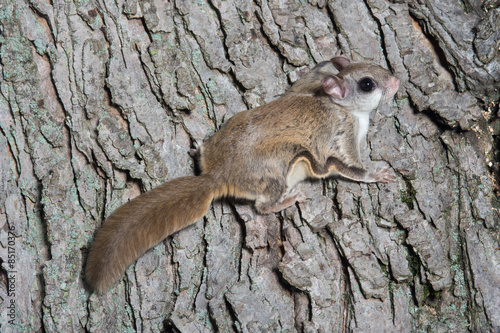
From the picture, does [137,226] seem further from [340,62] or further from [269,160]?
[340,62]

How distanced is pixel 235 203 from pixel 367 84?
1037mm

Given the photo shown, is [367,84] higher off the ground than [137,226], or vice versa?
[367,84]

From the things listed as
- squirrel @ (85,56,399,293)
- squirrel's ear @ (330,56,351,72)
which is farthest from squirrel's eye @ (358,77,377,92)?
squirrel's ear @ (330,56,351,72)

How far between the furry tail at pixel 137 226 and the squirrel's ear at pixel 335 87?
0.94 meters

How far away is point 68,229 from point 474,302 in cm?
224

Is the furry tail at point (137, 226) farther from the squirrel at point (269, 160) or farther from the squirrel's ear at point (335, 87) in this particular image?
the squirrel's ear at point (335, 87)

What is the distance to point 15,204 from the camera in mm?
Result: 2254

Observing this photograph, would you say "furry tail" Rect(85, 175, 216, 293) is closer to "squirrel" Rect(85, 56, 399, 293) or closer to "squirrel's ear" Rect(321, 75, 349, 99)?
"squirrel" Rect(85, 56, 399, 293)

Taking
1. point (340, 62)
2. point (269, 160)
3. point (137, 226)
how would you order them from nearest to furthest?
→ point (137, 226) → point (269, 160) → point (340, 62)

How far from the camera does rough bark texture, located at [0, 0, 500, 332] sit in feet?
7.14

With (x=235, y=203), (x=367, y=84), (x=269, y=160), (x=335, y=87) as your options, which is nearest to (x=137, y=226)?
(x=235, y=203)

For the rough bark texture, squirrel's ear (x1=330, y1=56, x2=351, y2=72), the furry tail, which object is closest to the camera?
the furry tail

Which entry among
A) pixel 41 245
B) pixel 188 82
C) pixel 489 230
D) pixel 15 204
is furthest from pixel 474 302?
pixel 15 204

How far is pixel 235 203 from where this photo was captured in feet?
7.53
